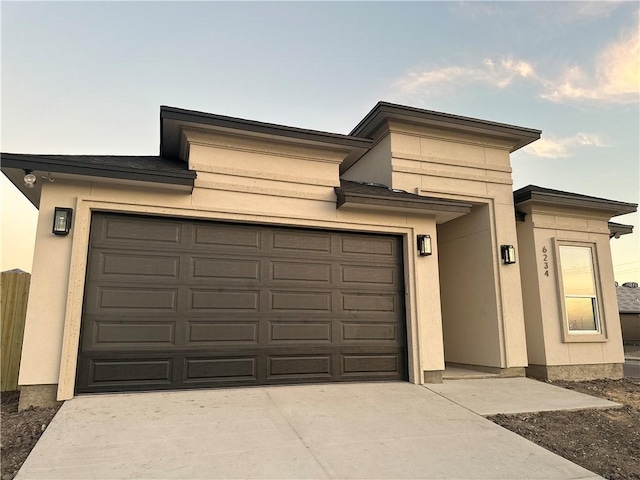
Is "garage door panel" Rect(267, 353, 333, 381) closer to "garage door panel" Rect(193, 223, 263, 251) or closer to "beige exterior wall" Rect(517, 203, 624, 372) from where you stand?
"garage door panel" Rect(193, 223, 263, 251)

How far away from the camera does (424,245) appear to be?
6.71m

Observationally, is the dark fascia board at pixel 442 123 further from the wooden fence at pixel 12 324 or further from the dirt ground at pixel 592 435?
the wooden fence at pixel 12 324

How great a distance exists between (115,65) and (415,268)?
7971 millimetres

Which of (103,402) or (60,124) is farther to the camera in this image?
(60,124)

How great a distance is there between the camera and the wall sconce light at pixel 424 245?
6711mm

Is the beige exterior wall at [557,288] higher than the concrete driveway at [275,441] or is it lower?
higher

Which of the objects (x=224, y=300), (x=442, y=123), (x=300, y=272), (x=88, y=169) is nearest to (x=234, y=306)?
(x=224, y=300)

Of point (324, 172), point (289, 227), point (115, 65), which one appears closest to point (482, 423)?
point (289, 227)

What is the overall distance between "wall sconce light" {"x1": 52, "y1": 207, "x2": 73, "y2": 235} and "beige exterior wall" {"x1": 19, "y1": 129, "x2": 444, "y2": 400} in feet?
0.30

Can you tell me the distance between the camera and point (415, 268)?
6691mm

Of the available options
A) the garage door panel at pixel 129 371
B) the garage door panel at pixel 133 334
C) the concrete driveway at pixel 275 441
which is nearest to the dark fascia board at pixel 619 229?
the concrete driveway at pixel 275 441

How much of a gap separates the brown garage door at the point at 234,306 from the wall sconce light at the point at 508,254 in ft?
7.88

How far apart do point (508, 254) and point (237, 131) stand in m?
5.56

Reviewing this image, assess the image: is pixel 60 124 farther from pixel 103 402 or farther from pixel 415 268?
pixel 415 268
